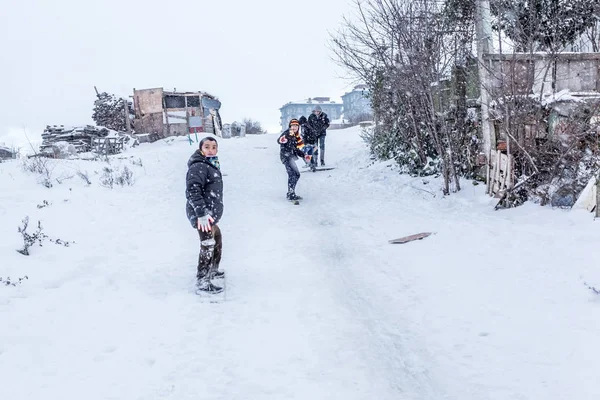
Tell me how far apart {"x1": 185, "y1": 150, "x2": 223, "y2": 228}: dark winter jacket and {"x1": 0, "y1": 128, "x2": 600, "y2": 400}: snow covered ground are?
0.91 m

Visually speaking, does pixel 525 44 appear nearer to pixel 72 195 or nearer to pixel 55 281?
pixel 55 281

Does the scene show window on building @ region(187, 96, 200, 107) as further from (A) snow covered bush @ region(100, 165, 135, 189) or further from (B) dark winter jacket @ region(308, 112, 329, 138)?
(A) snow covered bush @ region(100, 165, 135, 189)

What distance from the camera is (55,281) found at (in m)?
5.04

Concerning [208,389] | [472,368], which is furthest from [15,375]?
[472,368]

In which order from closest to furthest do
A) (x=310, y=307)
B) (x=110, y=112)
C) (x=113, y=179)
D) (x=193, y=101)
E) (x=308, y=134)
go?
(x=310, y=307), (x=113, y=179), (x=308, y=134), (x=110, y=112), (x=193, y=101)

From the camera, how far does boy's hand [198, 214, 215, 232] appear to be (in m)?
4.83

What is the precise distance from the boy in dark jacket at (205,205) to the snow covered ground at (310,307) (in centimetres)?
30

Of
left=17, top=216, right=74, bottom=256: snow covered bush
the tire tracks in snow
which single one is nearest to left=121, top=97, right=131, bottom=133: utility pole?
the tire tracks in snow

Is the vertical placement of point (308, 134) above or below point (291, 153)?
above

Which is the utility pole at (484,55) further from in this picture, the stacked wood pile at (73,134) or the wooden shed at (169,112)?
the wooden shed at (169,112)

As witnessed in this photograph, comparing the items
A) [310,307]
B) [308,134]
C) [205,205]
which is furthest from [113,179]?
[310,307]

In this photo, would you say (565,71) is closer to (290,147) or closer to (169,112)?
(290,147)

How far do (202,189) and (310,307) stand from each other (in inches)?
72.8

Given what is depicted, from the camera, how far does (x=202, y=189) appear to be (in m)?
5.09
